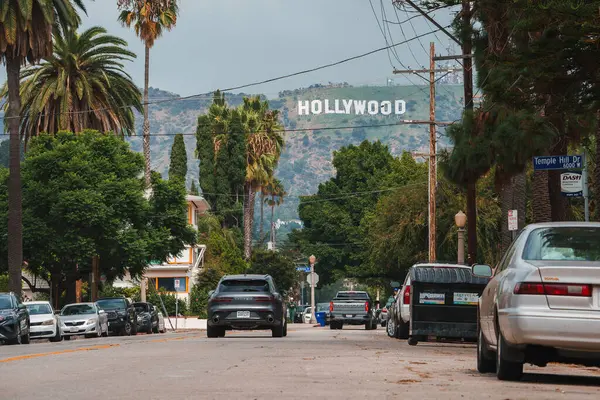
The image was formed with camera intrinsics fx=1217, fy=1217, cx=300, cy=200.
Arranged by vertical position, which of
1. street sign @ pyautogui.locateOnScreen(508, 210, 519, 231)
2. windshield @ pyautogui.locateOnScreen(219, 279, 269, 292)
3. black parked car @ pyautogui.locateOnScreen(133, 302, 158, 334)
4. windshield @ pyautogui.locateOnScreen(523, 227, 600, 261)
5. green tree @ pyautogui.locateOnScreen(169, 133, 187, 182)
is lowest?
black parked car @ pyautogui.locateOnScreen(133, 302, 158, 334)

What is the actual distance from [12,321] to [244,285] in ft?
22.8

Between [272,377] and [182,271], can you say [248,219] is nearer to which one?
[182,271]

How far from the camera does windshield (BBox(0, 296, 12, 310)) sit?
115 feet

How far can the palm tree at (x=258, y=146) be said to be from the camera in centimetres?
9419

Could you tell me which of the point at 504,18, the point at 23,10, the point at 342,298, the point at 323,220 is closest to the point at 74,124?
the point at 23,10

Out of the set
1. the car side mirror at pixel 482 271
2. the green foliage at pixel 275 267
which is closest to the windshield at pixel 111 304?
the car side mirror at pixel 482 271

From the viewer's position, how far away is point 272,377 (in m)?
13.8

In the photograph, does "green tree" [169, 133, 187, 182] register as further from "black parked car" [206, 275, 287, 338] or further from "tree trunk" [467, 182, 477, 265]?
"black parked car" [206, 275, 287, 338]

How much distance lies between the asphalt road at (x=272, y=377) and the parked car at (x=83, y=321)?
2320 centimetres

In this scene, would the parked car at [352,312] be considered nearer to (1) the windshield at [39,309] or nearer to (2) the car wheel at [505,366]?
(1) the windshield at [39,309]

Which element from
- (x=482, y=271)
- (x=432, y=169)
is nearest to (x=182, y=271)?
(x=432, y=169)

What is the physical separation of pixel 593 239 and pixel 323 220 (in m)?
94.7

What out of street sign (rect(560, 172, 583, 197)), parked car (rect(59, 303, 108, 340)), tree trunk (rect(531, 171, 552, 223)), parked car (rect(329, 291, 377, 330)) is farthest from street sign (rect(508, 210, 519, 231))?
parked car (rect(329, 291, 377, 330))

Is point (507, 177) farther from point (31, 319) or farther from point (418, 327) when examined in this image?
point (31, 319)
